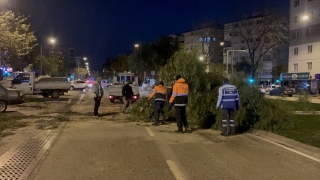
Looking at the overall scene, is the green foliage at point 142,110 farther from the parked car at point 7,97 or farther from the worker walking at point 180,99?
the parked car at point 7,97

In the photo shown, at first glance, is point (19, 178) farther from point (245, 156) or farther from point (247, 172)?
point (245, 156)

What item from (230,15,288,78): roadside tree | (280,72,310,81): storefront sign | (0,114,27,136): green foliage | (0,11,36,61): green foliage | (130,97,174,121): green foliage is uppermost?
(230,15,288,78): roadside tree

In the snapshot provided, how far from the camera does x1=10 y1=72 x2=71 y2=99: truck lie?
28.9m

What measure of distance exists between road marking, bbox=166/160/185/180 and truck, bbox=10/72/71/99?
2399cm

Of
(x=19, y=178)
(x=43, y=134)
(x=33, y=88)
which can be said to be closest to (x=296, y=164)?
(x=19, y=178)

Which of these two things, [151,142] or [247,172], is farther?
[151,142]

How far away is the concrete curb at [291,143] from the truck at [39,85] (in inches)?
882

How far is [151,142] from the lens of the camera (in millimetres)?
9891

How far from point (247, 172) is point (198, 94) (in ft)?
21.7

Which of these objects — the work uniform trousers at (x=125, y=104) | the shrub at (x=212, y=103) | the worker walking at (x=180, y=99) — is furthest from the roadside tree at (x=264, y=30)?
the worker walking at (x=180, y=99)

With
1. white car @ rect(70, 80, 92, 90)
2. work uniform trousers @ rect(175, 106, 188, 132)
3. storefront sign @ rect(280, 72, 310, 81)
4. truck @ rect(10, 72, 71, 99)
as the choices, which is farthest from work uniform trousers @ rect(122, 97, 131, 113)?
storefront sign @ rect(280, 72, 310, 81)

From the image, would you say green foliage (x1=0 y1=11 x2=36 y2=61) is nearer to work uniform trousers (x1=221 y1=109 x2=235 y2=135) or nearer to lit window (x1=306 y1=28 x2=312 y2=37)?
work uniform trousers (x1=221 y1=109 x2=235 y2=135)

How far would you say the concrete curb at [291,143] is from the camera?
8.77 meters

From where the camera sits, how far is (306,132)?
1159 cm
